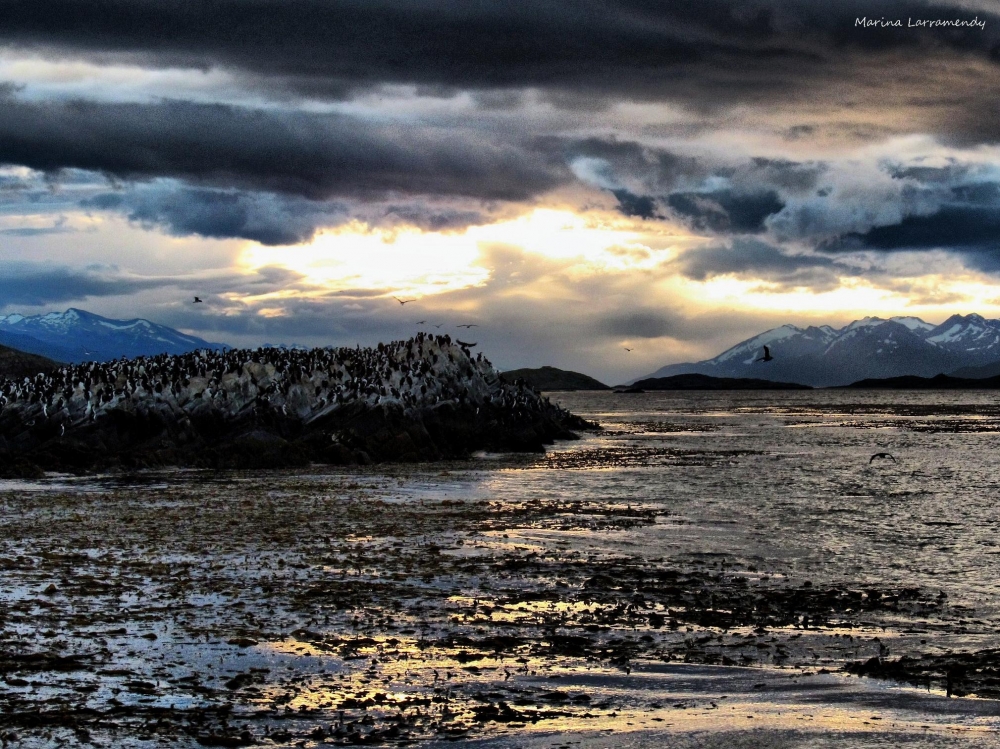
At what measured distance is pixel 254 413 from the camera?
5016 cm

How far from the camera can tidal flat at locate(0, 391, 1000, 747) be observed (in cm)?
1216

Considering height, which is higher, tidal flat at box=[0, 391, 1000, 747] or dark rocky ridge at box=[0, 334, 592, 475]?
dark rocky ridge at box=[0, 334, 592, 475]

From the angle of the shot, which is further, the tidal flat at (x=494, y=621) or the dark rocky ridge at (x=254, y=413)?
the dark rocky ridge at (x=254, y=413)

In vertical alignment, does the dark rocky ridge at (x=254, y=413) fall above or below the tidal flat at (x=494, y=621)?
above

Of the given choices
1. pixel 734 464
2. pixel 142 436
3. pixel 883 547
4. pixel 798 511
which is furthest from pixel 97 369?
pixel 883 547

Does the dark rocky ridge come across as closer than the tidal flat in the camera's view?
→ No

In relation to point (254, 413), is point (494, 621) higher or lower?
lower

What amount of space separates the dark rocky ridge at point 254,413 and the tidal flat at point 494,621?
12.9 meters

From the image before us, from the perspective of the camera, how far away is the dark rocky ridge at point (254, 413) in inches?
1848

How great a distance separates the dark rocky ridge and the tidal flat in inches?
506

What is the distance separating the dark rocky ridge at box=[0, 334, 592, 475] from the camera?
46938 millimetres

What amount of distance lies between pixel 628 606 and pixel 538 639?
2670 millimetres

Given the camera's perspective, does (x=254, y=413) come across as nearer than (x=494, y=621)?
No

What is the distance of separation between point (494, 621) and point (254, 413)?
35238 mm
